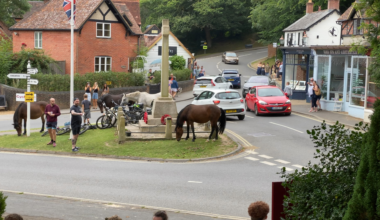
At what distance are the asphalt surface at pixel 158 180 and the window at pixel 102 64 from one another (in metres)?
26.1

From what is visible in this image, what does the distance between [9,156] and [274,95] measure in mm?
15158

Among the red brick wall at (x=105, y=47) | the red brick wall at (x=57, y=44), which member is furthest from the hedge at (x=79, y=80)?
the red brick wall at (x=57, y=44)

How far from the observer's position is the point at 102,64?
4525 cm

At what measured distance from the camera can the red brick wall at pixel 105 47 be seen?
43.2 meters

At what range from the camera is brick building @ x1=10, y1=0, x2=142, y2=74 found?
42.9 meters

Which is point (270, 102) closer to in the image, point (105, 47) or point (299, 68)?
point (299, 68)

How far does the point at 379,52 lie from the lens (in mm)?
7477

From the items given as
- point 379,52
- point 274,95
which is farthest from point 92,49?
point 379,52

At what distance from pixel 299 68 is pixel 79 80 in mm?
16592

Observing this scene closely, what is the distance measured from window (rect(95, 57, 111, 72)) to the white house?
757 cm

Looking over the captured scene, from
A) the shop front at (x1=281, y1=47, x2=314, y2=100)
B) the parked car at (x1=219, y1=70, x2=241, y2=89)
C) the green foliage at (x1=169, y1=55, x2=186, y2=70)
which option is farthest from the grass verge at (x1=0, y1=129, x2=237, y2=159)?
the green foliage at (x1=169, y1=55, x2=186, y2=70)

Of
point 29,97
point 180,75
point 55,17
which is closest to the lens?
point 29,97

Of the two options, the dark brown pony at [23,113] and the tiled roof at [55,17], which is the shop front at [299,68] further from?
the dark brown pony at [23,113]

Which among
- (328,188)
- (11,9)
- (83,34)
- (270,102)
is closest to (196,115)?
(270,102)
